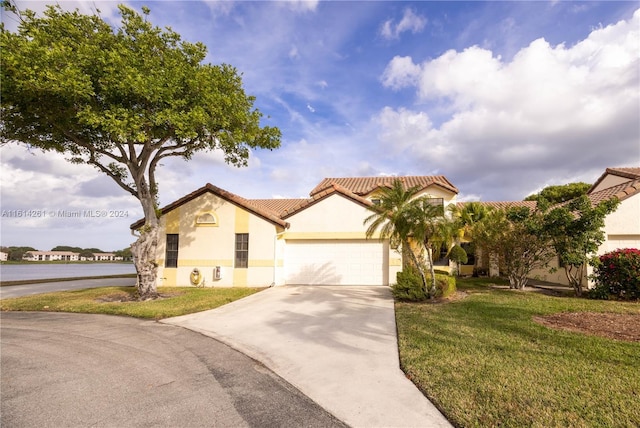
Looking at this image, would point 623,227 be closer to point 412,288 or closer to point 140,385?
point 412,288

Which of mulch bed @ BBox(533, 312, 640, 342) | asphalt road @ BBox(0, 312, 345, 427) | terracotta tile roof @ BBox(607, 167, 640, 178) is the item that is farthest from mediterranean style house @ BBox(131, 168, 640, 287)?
asphalt road @ BBox(0, 312, 345, 427)

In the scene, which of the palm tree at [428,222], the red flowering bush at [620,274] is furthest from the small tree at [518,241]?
the palm tree at [428,222]

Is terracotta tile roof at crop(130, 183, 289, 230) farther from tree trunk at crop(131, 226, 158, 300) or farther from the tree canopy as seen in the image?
the tree canopy

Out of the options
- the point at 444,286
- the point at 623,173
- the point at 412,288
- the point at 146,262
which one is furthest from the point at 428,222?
the point at 623,173

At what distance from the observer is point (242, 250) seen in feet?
55.2

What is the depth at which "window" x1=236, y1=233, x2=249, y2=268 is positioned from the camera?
16766mm

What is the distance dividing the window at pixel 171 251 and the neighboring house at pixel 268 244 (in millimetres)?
55

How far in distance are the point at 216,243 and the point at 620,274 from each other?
17902 millimetres

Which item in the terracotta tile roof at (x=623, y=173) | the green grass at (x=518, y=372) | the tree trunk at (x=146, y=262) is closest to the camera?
the green grass at (x=518, y=372)

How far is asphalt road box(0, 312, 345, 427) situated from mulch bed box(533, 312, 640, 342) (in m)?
7.31

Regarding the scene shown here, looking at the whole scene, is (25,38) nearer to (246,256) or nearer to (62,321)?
(62,321)

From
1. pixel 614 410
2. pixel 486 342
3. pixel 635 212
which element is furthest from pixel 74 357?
pixel 635 212

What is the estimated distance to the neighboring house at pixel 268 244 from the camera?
Result: 16594mm

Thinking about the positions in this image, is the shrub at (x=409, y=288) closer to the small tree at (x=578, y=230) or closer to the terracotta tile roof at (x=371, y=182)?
the small tree at (x=578, y=230)
